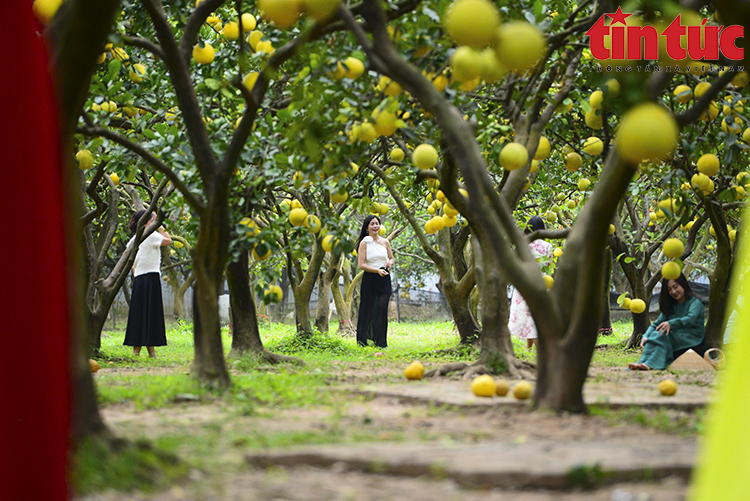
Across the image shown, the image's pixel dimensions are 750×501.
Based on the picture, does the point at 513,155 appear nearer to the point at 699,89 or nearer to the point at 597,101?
the point at 597,101

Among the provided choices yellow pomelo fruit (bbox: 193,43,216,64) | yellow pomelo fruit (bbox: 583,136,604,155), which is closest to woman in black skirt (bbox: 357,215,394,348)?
yellow pomelo fruit (bbox: 583,136,604,155)

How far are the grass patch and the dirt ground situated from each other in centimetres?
6

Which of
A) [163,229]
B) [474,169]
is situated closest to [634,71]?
[474,169]

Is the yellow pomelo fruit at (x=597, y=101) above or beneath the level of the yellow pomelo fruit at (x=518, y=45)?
above

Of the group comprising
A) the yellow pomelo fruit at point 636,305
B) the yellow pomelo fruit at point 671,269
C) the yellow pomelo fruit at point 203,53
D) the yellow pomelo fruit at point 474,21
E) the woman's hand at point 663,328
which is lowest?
the woman's hand at point 663,328

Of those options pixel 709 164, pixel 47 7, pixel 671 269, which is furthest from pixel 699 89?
pixel 47 7

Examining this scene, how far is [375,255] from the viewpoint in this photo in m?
10.1

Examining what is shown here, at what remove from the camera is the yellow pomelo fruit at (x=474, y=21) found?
2.25 m

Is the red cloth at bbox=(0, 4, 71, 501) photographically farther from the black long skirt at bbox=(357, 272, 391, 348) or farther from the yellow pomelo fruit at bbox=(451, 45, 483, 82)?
Answer: the black long skirt at bbox=(357, 272, 391, 348)

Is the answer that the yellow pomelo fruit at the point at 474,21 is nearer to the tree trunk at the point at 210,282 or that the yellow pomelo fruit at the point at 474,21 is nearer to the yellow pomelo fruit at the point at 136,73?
the tree trunk at the point at 210,282

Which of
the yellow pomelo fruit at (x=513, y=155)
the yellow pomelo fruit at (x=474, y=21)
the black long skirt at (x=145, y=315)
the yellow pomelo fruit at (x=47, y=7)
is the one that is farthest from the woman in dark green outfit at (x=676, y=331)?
the yellow pomelo fruit at (x=47, y=7)

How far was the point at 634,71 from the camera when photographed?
223cm

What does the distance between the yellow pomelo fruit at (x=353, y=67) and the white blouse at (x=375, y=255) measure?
6.53 m

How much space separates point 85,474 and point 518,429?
1.73m
